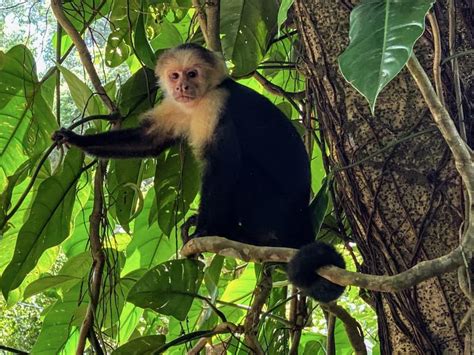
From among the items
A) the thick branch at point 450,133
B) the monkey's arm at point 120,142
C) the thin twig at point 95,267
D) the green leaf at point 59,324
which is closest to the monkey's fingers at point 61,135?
the monkey's arm at point 120,142

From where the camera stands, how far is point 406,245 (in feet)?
4.77

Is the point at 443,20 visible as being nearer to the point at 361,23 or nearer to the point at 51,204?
the point at 361,23

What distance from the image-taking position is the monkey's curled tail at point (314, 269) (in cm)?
157

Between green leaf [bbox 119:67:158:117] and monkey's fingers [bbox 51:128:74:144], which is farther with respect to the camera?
green leaf [bbox 119:67:158:117]

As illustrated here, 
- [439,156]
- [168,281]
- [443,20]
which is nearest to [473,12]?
[443,20]

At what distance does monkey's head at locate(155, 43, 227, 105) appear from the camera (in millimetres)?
2330

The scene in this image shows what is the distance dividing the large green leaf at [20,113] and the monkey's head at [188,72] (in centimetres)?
39

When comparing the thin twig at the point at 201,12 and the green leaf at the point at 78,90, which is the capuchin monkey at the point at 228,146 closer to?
the thin twig at the point at 201,12

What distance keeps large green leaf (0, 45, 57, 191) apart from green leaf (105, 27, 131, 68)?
276 mm

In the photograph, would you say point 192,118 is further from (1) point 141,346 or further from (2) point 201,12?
(1) point 141,346

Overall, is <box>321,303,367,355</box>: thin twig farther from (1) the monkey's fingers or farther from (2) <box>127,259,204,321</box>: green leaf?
(1) the monkey's fingers

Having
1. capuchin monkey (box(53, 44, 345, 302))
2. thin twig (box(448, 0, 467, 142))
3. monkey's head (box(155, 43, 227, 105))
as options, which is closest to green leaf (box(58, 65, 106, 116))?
capuchin monkey (box(53, 44, 345, 302))

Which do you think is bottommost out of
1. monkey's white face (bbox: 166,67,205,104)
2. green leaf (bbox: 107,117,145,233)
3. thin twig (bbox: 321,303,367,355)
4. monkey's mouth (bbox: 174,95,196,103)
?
thin twig (bbox: 321,303,367,355)

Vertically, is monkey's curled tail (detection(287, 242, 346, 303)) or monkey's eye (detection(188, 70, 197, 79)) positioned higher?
monkey's eye (detection(188, 70, 197, 79))
